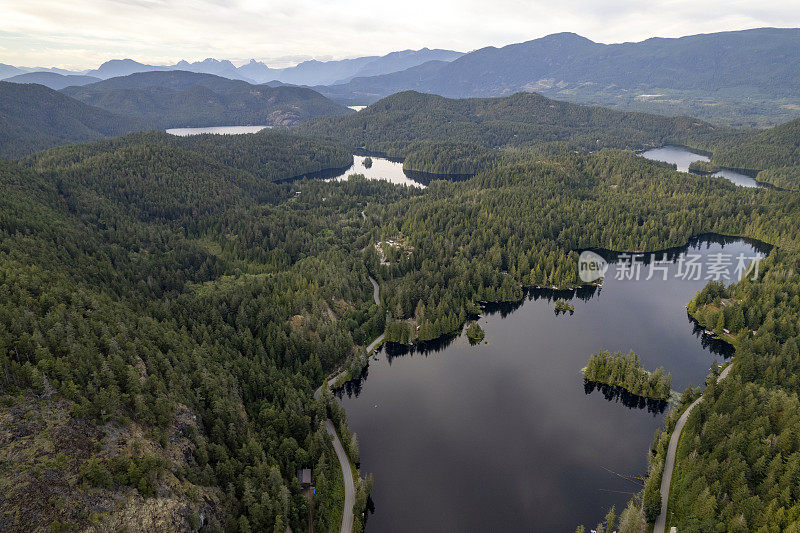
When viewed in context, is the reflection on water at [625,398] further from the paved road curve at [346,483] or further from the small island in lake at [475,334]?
the paved road curve at [346,483]

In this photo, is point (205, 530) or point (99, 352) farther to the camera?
point (99, 352)

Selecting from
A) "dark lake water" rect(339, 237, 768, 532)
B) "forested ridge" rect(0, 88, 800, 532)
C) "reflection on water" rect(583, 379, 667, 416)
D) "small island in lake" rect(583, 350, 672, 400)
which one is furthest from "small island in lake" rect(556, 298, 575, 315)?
"reflection on water" rect(583, 379, 667, 416)

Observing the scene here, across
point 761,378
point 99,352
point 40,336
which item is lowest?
point 761,378

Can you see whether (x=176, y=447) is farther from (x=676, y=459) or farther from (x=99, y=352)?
(x=676, y=459)

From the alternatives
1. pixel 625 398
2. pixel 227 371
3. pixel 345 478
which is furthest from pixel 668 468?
pixel 227 371

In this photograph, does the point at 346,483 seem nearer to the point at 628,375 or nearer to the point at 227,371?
the point at 227,371

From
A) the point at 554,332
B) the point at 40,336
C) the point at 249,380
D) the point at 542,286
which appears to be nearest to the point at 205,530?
the point at 249,380
